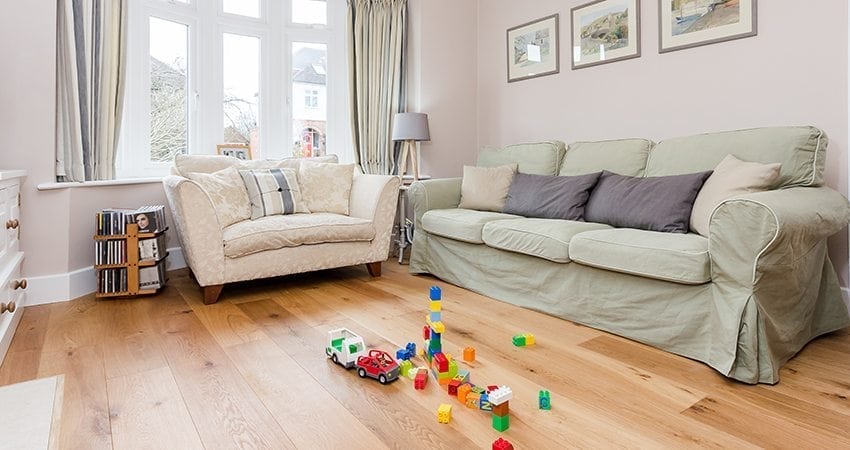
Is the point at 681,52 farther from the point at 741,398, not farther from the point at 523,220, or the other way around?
the point at 741,398

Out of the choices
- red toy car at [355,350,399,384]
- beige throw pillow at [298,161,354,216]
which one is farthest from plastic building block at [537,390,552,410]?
beige throw pillow at [298,161,354,216]

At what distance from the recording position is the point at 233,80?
372 cm

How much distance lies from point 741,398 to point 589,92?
7.84ft

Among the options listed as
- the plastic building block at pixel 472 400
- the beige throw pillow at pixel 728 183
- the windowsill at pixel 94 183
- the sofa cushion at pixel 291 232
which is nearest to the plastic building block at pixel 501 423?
the plastic building block at pixel 472 400

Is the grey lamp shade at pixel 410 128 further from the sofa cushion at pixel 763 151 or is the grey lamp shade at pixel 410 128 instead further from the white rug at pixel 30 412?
the white rug at pixel 30 412

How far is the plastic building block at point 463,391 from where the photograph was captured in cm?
152

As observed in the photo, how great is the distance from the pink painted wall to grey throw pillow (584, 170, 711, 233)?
674 mm

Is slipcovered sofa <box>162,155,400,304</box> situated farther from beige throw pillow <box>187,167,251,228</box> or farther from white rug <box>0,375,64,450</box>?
white rug <box>0,375,64,450</box>

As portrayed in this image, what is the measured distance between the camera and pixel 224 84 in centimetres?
368

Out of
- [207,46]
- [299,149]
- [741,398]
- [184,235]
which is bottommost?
[741,398]

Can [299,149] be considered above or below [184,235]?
above

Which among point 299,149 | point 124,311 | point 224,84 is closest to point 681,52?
point 299,149

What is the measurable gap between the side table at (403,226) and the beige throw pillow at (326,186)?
1.75 ft

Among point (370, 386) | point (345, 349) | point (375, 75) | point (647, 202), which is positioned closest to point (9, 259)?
point (345, 349)
